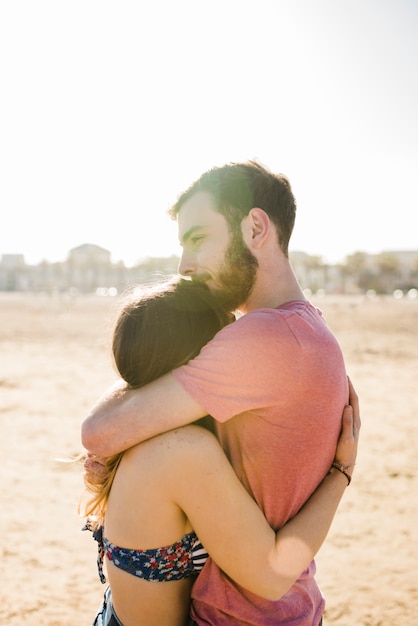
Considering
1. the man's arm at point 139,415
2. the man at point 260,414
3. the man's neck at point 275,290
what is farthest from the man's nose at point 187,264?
the man's arm at point 139,415

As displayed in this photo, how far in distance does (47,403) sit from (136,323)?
8.50m

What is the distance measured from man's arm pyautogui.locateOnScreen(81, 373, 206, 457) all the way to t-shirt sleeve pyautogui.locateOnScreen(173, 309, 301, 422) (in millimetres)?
40

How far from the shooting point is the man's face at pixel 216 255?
6.23ft

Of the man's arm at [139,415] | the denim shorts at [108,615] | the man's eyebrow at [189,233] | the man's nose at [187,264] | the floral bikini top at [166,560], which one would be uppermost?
the man's eyebrow at [189,233]

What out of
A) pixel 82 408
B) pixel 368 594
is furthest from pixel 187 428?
pixel 82 408

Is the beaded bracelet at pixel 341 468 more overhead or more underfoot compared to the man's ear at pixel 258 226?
more underfoot

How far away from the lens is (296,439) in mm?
1592

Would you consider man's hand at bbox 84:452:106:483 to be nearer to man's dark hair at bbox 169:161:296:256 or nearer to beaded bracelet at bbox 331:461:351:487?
beaded bracelet at bbox 331:461:351:487

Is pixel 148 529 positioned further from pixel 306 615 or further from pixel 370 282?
pixel 370 282

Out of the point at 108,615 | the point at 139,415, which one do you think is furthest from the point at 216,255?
the point at 108,615

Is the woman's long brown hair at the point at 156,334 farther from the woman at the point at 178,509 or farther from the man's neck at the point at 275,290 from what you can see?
the man's neck at the point at 275,290

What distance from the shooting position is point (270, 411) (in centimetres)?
157

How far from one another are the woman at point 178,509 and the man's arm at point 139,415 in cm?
4

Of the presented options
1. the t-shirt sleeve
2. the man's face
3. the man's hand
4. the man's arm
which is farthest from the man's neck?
the man's hand
